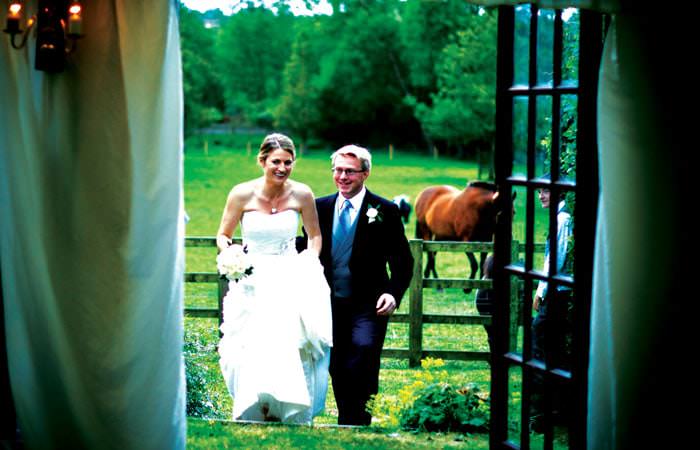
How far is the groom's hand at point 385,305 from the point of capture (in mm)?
6801

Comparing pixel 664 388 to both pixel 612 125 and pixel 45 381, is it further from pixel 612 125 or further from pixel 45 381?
pixel 45 381

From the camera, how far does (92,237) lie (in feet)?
14.4

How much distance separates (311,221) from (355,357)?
945 millimetres

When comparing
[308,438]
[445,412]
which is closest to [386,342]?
[445,412]

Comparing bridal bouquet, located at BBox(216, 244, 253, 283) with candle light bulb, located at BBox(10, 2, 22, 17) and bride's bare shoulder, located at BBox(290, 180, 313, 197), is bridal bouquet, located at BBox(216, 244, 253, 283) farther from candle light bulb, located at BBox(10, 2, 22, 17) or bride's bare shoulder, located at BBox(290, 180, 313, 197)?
Result: candle light bulb, located at BBox(10, 2, 22, 17)

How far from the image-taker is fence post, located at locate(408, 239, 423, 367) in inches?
394

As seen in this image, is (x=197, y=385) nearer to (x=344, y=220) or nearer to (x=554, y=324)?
(x=344, y=220)

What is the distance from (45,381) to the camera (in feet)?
14.7

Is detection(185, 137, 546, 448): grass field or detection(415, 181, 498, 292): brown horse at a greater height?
detection(415, 181, 498, 292): brown horse

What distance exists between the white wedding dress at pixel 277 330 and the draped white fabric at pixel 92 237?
6.85 ft

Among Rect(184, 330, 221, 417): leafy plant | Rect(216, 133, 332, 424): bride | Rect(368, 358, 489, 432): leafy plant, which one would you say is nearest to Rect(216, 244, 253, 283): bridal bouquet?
Rect(216, 133, 332, 424): bride

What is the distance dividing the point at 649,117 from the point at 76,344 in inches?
99.1

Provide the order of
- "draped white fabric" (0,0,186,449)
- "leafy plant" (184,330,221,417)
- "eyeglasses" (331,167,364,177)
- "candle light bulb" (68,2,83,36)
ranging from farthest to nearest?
"leafy plant" (184,330,221,417) < "eyeglasses" (331,167,364,177) < "draped white fabric" (0,0,186,449) < "candle light bulb" (68,2,83,36)

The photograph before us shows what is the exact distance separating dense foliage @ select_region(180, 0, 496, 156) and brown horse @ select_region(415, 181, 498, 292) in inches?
994
